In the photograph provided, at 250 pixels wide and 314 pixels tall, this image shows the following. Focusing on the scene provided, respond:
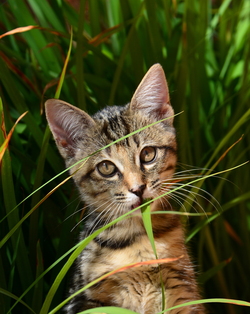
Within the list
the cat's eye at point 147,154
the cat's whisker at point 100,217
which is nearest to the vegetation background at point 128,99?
the cat's whisker at point 100,217

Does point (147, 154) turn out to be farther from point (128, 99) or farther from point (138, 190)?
point (128, 99)

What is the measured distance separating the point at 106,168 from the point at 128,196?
0.13m

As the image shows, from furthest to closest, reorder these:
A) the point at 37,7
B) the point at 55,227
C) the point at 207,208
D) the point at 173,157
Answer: the point at 37,7
the point at 207,208
the point at 55,227
the point at 173,157

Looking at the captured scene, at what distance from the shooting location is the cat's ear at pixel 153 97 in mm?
1126

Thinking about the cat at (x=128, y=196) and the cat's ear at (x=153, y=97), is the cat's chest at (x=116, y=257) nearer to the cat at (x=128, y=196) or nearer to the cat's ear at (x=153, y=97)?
the cat at (x=128, y=196)

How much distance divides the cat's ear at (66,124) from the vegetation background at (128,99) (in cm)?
12

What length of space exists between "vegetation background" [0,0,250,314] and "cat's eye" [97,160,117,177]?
0.48 ft

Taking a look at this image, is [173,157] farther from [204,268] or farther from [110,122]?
[204,268]

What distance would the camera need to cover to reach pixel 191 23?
63.2 inches

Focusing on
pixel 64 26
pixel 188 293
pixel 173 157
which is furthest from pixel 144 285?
pixel 64 26

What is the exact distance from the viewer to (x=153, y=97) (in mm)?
1187

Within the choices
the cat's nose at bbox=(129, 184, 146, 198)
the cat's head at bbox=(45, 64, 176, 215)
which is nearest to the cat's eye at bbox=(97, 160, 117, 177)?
the cat's head at bbox=(45, 64, 176, 215)

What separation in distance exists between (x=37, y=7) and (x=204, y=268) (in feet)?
3.79

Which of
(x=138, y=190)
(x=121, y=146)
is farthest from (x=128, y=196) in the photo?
(x=121, y=146)
